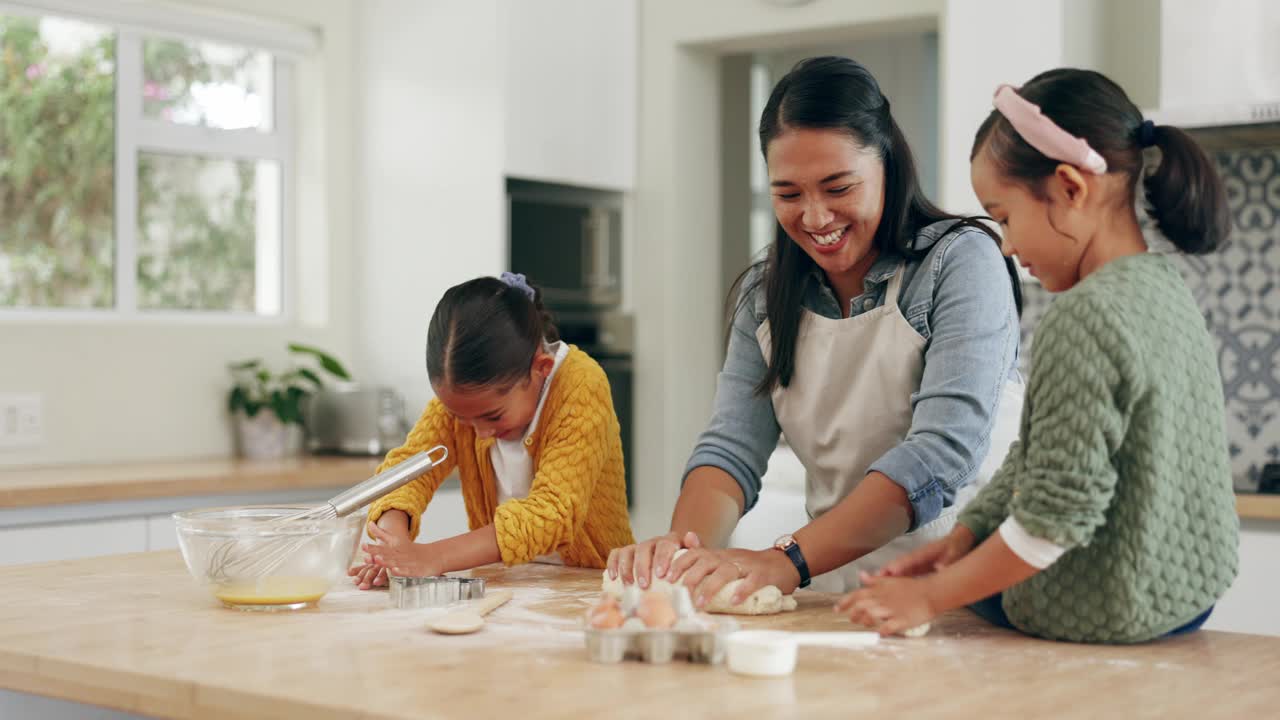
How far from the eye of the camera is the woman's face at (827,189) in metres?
1.57

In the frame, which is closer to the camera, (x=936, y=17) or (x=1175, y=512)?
(x=1175, y=512)

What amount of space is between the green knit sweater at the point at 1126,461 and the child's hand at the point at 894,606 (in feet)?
0.38

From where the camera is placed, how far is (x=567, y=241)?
12.5 feet

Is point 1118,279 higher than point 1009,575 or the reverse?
higher

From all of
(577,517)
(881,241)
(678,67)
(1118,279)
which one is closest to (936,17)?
(678,67)

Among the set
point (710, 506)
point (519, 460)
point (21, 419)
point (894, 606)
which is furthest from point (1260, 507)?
point (21, 419)

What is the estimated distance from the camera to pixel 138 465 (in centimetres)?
326

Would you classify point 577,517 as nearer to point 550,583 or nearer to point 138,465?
point 550,583

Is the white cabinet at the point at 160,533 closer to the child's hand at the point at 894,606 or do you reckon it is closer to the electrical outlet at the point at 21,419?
the electrical outlet at the point at 21,419

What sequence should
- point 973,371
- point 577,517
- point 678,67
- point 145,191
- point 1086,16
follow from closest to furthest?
point 973,371, point 577,517, point 1086,16, point 145,191, point 678,67

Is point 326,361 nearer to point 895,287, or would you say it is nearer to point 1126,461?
point 895,287

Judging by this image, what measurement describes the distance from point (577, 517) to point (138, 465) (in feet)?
6.18

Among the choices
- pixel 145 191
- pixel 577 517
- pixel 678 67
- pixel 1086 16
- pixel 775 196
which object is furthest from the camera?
pixel 678 67

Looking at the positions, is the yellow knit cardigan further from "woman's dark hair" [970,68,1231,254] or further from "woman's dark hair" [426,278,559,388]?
"woman's dark hair" [970,68,1231,254]
